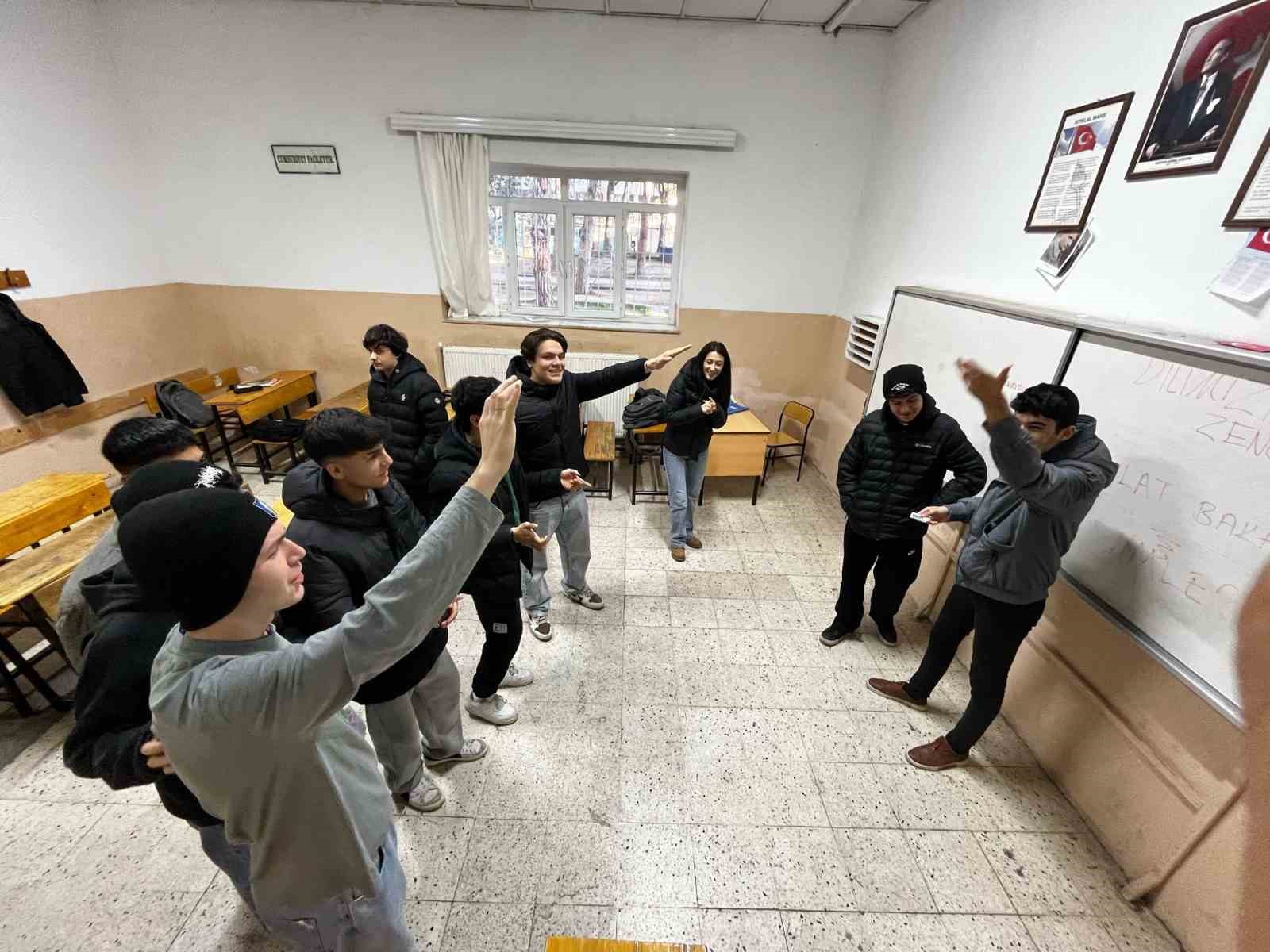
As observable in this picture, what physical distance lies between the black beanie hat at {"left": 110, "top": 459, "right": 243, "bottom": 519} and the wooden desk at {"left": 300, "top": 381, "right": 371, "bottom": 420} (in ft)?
11.2

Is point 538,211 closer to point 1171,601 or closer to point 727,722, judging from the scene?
point 727,722

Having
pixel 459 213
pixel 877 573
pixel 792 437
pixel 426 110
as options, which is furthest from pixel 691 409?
pixel 426 110

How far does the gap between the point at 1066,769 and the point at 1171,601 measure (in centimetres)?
87

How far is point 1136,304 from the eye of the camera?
189 centimetres

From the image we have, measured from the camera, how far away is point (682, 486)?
339 cm

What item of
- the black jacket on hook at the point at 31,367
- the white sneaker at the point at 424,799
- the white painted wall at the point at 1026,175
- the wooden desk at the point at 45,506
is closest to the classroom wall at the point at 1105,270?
the white painted wall at the point at 1026,175

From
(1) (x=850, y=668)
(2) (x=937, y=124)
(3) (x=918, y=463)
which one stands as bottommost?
(1) (x=850, y=668)

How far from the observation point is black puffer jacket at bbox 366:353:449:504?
9.50 feet

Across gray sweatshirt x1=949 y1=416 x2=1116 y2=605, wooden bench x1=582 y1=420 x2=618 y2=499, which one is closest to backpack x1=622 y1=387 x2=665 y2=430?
wooden bench x1=582 y1=420 x2=618 y2=499

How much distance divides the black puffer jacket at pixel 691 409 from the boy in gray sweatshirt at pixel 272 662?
2249 mm

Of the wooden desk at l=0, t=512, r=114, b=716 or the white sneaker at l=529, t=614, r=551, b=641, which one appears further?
the white sneaker at l=529, t=614, r=551, b=641

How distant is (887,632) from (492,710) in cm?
216

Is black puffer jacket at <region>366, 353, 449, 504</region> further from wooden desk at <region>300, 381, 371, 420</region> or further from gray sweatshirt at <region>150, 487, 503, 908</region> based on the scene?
gray sweatshirt at <region>150, 487, 503, 908</region>

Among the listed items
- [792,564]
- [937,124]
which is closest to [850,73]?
[937,124]
